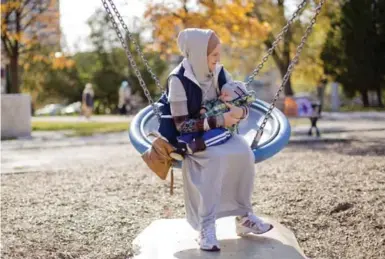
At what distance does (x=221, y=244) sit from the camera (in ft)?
14.0

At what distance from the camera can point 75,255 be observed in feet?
16.0

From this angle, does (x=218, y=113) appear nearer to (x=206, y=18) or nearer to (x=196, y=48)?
(x=196, y=48)

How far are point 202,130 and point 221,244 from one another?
71cm

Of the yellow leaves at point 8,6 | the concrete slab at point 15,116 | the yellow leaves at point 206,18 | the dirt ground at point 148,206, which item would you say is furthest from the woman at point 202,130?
the concrete slab at point 15,116

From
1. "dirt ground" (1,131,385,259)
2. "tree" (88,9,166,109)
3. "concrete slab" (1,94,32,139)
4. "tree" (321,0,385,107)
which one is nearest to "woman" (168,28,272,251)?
"dirt ground" (1,131,385,259)

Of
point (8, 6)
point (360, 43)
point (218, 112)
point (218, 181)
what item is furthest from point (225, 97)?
point (360, 43)

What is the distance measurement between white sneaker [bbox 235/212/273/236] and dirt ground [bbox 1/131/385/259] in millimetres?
598

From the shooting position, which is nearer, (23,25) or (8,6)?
(8,6)

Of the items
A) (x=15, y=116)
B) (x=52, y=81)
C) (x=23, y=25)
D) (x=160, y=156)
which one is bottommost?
(x=52, y=81)

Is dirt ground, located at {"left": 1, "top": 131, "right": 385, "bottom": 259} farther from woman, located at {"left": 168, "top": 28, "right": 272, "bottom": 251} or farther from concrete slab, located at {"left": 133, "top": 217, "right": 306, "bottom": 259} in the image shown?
woman, located at {"left": 168, "top": 28, "right": 272, "bottom": 251}

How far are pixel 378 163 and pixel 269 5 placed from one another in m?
13.2

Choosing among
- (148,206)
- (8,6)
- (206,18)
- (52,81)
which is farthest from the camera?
(52,81)

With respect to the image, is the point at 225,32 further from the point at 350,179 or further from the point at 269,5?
the point at 350,179

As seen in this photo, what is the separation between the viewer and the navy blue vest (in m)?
4.16
